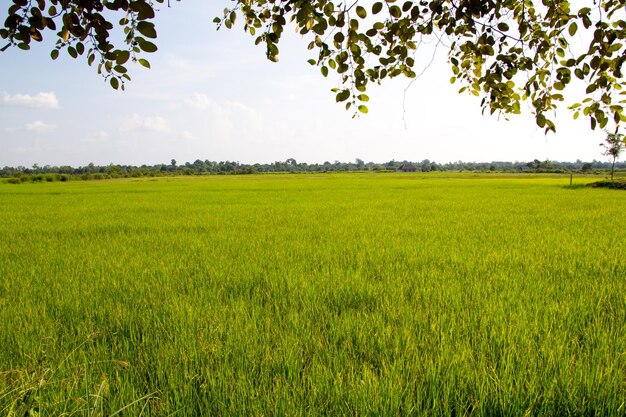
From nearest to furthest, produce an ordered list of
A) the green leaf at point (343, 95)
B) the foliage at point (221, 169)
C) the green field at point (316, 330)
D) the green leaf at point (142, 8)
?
the green leaf at point (142, 8), the green field at point (316, 330), the green leaf at point (343, 95), the foliage at point (221, 169)

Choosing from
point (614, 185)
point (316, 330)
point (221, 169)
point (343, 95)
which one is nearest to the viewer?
point (343, 95)

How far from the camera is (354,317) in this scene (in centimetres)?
271

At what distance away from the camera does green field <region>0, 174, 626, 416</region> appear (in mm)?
1657

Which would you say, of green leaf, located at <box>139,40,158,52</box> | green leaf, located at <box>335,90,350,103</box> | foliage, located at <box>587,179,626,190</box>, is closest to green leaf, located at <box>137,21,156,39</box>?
green leaf, located at <box>139,40,158,52</box>

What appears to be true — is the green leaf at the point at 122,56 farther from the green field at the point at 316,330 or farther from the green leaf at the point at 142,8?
the green field at the point at 316,330

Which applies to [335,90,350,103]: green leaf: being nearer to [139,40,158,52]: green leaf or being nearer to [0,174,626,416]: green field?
A: [139,40,158,52]: green leaf

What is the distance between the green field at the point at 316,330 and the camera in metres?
1.66

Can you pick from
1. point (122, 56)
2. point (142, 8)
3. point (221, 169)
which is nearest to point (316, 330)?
point (122, 56)

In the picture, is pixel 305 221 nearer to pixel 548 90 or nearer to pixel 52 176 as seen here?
pixel 548 90

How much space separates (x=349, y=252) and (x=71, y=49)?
14.8ft

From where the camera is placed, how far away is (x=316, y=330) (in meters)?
2.50

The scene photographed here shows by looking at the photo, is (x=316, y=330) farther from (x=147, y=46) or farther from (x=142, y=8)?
(x=142, y=8)

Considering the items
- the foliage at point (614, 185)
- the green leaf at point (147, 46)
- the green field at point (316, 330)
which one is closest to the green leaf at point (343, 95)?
the green leaf at point (147, 46)

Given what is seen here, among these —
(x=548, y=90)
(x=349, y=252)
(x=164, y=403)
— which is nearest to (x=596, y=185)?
(x=349, y=252)
